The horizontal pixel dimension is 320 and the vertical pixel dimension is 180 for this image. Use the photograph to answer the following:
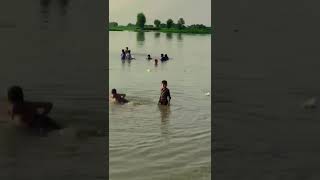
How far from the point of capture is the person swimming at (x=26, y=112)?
12.8m

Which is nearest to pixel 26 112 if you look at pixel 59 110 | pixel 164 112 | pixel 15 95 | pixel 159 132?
pixel 15 95

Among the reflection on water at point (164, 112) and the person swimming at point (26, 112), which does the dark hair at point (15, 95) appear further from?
the reflection on water at point (164, 112)

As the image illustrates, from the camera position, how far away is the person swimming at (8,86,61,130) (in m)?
12.8

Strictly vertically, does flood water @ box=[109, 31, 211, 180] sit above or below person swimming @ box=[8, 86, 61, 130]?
below

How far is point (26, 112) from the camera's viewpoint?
13164 millimetres
